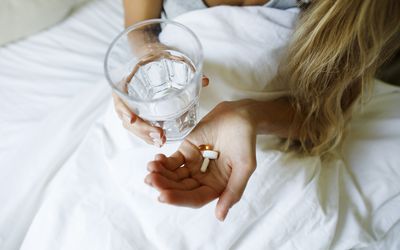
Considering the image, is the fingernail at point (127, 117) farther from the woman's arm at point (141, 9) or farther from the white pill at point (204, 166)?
the woman's arm at point (141, 9)

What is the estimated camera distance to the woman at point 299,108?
50 cm

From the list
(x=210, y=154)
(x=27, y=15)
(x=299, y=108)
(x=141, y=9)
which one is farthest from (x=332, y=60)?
(x=27, y=15)

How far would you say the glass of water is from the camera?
18.9 inches

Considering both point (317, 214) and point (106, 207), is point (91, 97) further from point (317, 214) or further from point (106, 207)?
point (317, 214)

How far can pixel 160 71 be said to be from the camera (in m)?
0.60

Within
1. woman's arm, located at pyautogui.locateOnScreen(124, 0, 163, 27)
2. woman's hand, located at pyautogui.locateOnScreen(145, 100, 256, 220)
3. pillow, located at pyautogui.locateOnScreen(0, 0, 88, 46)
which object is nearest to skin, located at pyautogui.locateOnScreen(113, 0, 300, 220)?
woman's hand, located at pyautogui.locateOnScreen(145, 100, 256, 220)

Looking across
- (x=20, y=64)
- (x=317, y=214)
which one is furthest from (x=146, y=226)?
(x=20, y=64)

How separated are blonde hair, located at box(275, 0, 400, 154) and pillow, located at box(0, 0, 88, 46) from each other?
22.6 inches

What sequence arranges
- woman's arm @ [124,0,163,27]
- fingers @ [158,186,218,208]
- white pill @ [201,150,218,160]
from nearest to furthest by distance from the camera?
fingers @ [158,186,218,208] → white pill @ [201,150,218,160] → woman's arm @ [124,0,163,27]

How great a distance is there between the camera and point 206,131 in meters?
0.57

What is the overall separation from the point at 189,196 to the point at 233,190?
6 centimetres

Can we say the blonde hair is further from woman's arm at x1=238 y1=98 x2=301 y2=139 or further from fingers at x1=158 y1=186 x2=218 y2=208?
fingers at x1=158 y1=186 x2=218 y2=208

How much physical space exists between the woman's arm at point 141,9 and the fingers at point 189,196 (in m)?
0.42

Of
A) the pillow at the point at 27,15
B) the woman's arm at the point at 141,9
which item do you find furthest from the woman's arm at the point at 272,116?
the pillow at the point at 27,15
